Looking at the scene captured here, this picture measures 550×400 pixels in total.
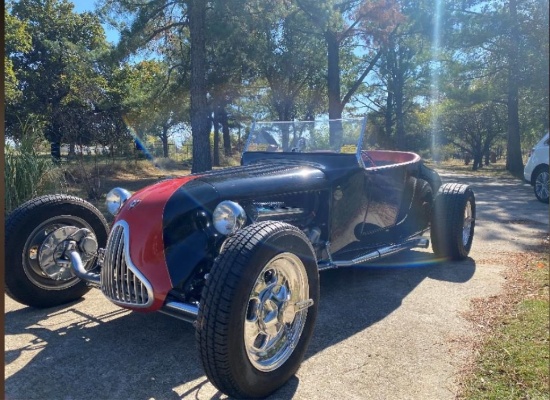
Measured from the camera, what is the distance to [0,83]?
3.68 feet

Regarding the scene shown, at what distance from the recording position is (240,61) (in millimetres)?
17516

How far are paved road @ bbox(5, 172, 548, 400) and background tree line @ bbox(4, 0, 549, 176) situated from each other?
4.10m

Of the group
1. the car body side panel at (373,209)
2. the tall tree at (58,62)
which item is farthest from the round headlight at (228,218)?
the tall tree at (58,62)

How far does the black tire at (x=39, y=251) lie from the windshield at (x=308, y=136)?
196 cm

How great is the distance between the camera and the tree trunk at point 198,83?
11.0 meters

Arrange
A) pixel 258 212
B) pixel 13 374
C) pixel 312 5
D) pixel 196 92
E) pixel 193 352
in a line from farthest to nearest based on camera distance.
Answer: pixel 312 5 → pixel 196 92 → pixel 258 212 → pixel 193 352 → pixel 13 374

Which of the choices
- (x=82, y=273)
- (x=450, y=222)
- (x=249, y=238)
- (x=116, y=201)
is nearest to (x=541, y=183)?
(x=450, y=222)

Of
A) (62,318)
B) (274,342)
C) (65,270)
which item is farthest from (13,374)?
(274,342)

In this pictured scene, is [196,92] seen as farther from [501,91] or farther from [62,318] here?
[501,91]

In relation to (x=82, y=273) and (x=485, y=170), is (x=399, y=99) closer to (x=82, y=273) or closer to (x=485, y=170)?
(x=485, y=170)

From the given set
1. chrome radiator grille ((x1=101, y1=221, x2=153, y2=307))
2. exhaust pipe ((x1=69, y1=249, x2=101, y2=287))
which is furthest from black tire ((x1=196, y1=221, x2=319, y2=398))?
exhaust pipe ((x1=69, y1=249, x2=101, y2=287))

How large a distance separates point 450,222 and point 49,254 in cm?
401

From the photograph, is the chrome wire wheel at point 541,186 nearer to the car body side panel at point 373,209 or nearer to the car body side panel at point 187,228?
the car body side panel at point 373,209

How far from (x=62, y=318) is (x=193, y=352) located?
1251 mm
